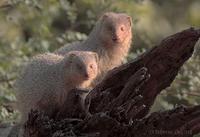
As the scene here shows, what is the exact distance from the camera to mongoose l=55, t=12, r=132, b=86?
181 inches

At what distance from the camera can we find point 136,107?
358 cm

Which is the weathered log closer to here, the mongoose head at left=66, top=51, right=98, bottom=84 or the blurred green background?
the mongoose head at left=66, top=51, right=98, bottom=84

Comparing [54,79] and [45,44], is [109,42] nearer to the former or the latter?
[54,79]

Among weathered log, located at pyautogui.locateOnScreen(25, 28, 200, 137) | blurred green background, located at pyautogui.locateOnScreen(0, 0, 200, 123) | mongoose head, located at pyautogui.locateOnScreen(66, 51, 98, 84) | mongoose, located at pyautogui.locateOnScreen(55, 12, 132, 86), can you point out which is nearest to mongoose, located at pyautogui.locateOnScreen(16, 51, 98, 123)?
mongoose head, located at pyautogui.locateOnScreen(66, 51, 98, 84)

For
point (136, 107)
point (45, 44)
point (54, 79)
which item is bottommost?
point (136, 107)

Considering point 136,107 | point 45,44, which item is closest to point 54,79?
point 136,107

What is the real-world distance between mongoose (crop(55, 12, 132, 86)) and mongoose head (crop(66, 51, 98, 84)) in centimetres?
46

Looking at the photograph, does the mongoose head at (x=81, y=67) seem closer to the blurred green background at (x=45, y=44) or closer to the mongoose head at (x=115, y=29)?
the mongoose head at (x=115, y=29)

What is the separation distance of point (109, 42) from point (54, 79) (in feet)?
2.26

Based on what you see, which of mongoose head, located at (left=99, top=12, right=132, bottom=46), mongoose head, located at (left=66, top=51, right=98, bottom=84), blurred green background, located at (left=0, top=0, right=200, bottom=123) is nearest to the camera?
mongoose head, located at (left=66, top=51, right=98, bottom=84)

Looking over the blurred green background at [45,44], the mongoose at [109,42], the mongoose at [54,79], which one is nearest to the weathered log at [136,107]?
the mongoose at [54,79]

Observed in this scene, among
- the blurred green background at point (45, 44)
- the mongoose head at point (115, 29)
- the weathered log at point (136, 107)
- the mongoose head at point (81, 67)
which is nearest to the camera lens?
the weathered log at point (136, 107)

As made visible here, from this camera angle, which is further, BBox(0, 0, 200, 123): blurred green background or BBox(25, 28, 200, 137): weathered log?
BBox(0, 0, 200, 123): blurred green background

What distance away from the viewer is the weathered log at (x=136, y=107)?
3.48 metres
